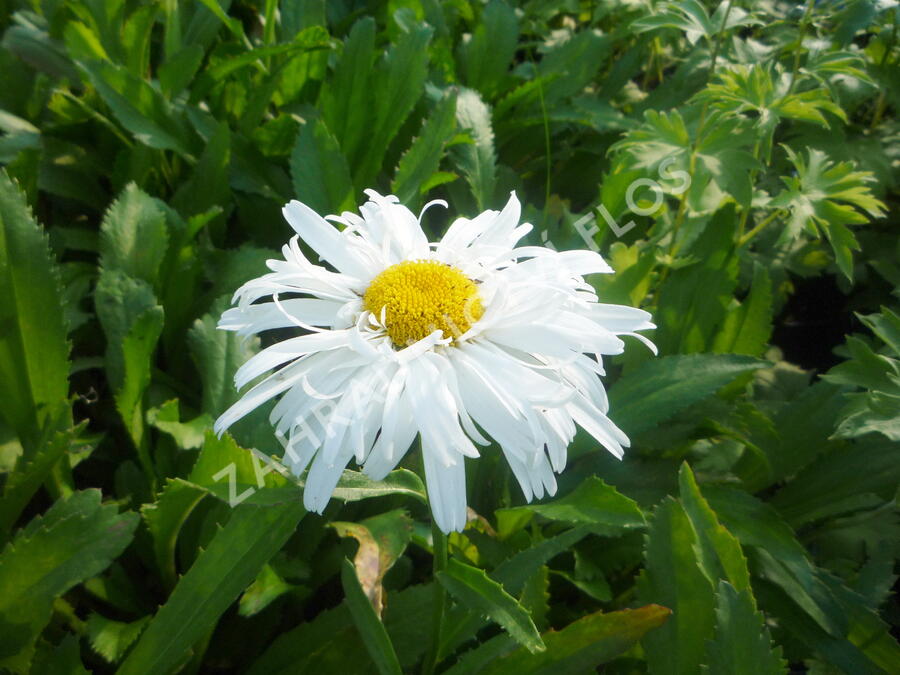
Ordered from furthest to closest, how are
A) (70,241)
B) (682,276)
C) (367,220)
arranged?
(70,241) → (682,276) → (367,220)

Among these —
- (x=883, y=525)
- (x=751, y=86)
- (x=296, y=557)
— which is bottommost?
(x=883, y=525)

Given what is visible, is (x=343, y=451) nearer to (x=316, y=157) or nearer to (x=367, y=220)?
(x=367, y=220)

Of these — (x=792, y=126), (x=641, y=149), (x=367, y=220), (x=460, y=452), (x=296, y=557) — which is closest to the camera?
(x=460, y=452)

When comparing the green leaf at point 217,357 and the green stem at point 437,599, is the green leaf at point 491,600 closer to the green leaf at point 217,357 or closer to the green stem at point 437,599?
the green stem at point 437,599

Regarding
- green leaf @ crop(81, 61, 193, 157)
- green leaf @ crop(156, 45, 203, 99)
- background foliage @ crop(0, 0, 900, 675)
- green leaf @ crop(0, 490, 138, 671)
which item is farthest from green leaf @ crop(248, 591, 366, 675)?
green leaf @ crop(156, 45, 203, 99)

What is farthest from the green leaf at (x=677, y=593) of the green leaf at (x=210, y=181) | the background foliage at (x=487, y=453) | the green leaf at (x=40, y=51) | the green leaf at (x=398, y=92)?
the green leaf at (x=40, y=51)

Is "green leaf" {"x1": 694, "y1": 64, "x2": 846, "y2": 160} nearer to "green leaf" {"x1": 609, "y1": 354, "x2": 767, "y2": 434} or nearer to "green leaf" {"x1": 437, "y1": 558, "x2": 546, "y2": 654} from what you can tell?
"green leaf" {"x1": 609, "y1": 354, "x2": 767, "y2": 434}

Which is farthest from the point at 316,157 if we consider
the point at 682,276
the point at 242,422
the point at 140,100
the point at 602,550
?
the point at 602,550
